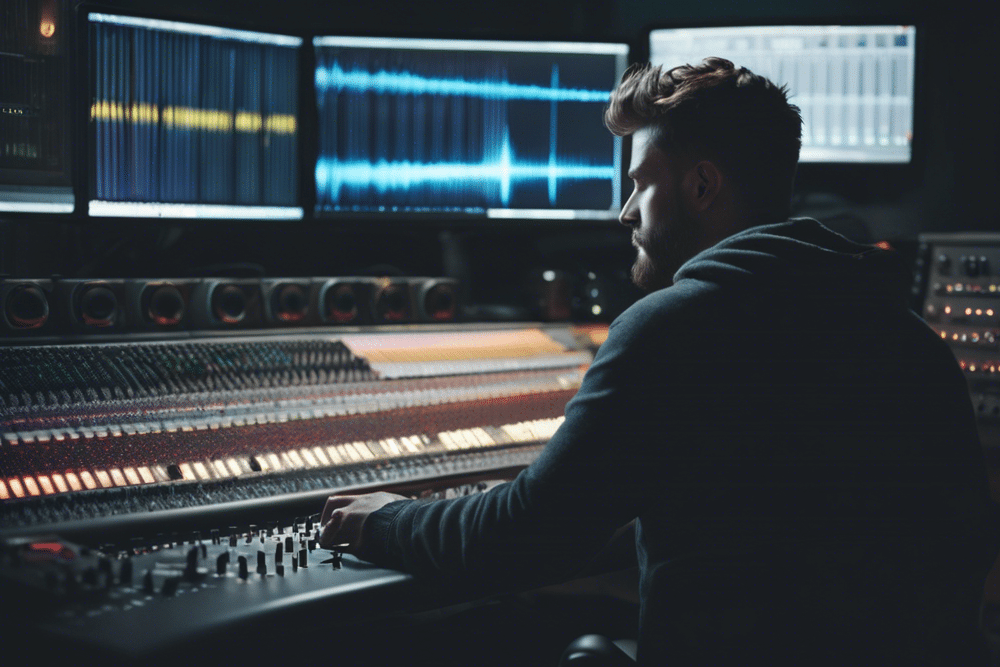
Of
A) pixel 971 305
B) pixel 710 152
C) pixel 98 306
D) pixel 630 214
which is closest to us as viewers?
pixel 710 152

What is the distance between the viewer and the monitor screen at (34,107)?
1.58 m

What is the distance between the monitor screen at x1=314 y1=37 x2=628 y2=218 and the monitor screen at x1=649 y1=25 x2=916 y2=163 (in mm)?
325

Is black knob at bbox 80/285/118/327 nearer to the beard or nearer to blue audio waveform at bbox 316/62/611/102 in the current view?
blue audio waveform at bbox 316/62/611/102

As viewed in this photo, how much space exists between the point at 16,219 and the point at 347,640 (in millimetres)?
1240

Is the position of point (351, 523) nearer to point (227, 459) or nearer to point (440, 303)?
point (227, 459)

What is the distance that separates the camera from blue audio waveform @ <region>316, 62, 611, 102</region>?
2.07 m

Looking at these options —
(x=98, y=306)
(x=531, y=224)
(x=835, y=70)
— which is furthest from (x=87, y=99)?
(x=835, y=70)

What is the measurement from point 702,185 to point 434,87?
3.54ft

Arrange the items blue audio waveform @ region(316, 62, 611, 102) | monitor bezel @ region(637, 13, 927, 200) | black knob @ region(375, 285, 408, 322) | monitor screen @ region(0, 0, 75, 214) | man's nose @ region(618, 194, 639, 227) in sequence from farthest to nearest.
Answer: monitor bezel @ region(637, 13, 927, 200), blue audio waveform @ region(316, 62, 611, 102), black knob @ region(375, 285, 408, 322), monitor screen @ region(0, 0, 75, 214), man's nose @ region(618, 194, 639, 227)

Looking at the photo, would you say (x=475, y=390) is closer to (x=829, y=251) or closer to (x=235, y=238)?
(x=235, y=238)

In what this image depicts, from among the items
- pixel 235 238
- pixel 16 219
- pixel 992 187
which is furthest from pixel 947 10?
pixel 16 219

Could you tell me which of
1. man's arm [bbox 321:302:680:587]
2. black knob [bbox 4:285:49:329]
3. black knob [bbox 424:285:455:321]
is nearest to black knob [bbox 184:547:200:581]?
man's arm [bbox 321:302:680:587]

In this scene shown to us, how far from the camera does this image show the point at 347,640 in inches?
86.3

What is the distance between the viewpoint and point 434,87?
2.18m
